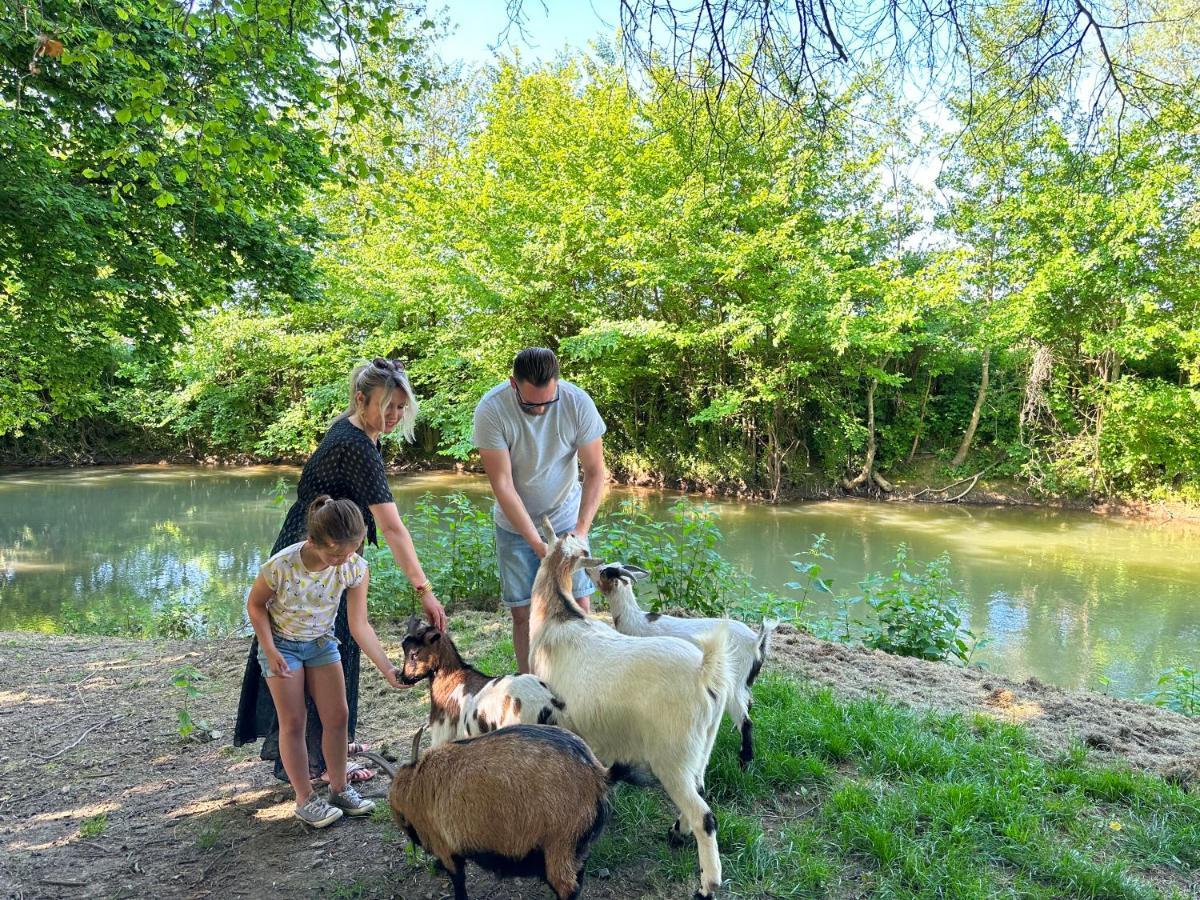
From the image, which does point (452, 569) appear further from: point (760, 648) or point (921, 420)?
point (921, 420)

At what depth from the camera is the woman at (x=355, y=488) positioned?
2.75 m

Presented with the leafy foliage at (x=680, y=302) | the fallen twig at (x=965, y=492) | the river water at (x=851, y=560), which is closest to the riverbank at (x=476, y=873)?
the river water at (x=851, y=560)

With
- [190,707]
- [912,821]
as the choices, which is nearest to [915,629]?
[912,821]

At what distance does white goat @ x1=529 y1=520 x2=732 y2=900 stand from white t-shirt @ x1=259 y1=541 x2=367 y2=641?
2.68ft

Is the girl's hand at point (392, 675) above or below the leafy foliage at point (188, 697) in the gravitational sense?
above

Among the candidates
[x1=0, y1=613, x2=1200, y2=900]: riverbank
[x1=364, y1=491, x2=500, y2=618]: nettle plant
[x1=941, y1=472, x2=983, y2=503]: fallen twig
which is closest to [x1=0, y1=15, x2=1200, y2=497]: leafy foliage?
[x1=941, y1=472, x2=983, y2=503]: fallen twig

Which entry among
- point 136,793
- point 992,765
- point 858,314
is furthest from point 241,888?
point 858,314

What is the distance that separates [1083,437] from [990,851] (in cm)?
1520

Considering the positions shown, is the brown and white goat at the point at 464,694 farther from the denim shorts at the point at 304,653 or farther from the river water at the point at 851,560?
the river water at the point at 851,560

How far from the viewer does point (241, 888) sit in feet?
7.57

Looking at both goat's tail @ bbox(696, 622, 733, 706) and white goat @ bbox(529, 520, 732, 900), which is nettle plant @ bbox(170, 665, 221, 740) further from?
goat's tail @ bbox(696, 622, 733, 706)

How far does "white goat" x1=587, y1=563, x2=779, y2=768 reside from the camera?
306 centimetres

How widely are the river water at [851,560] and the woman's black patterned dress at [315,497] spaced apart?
17.1 ft

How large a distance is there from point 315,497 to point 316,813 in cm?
119
